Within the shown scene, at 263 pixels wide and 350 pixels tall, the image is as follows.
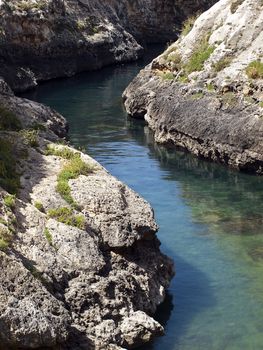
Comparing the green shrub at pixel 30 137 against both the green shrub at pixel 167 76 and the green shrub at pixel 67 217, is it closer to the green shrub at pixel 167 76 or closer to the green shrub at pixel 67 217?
the green shrub at pixel 67 217

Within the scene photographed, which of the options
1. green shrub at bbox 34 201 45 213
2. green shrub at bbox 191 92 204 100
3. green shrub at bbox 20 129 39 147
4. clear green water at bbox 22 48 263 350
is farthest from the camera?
green shrub at bbox 191 92 204 100

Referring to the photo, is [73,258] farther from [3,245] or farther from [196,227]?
[196,227]

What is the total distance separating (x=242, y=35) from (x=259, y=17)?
6.25 ft

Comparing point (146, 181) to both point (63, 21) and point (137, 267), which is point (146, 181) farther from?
point (63, 21)

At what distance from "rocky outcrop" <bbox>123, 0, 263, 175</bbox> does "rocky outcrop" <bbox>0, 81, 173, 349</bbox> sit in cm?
1700

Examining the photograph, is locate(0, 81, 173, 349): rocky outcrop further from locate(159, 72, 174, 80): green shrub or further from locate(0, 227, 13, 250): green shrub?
locate(159, 72, 174, 80): green shrub

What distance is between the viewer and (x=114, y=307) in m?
22.1

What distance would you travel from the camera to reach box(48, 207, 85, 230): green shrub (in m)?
24.0

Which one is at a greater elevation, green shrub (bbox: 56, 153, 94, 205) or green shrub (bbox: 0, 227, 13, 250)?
green shrub (bbox: 56, 153, 94, 205)

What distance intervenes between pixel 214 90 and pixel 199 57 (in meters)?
5.08

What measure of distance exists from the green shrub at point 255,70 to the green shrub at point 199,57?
16.8 feet

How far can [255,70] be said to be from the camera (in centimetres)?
4609

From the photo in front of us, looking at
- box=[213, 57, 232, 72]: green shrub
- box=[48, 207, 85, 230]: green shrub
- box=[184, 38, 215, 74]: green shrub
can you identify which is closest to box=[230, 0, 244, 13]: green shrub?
box=[184, 38, 215, 74]: green shrub

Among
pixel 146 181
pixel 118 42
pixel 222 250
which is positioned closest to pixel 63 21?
pixel 118 42
